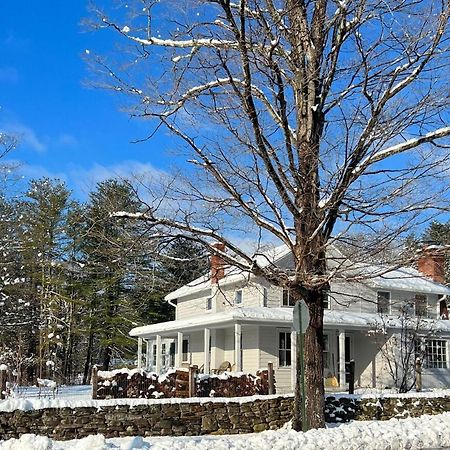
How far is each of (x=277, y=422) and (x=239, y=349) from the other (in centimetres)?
736

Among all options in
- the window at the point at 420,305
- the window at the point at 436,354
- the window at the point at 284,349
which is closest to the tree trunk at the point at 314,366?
the window at the point at 284,349

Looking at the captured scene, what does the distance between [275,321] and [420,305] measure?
9465 millimetres

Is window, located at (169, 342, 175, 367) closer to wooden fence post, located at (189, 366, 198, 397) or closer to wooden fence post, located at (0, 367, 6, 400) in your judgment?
wooden fence post, located at (189, 366, 198, 397)

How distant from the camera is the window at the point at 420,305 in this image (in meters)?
29.5

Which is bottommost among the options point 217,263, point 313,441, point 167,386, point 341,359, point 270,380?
point 313,441

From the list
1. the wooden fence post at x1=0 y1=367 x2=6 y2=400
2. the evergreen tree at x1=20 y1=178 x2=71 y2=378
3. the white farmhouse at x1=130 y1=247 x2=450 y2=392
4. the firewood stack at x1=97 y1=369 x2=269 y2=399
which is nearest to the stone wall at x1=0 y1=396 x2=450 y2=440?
the firewood stack at x1=97 y1=369 x2=269 y2=399

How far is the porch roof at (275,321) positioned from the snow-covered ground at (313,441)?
9624 millimetres

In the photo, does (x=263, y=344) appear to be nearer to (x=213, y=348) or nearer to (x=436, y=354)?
(x=213, y=348)

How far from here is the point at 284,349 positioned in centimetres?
2531

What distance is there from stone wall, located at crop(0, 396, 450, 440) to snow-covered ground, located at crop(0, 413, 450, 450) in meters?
0.80

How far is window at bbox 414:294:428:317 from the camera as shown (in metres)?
29.5

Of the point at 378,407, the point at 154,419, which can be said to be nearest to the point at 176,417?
the point at 154,419

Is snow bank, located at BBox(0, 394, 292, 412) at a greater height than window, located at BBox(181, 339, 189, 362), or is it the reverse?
window, located at BBox(181, 339, 189, 362)

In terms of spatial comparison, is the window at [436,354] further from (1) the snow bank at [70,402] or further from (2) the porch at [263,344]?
(1) the snow bank at [70,402]
